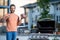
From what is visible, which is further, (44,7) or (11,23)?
(44,7)

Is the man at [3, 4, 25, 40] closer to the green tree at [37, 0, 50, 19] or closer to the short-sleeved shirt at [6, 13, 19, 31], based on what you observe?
the short-sleeved shirt at [6, 13, 19, 31]

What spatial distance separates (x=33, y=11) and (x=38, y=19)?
1.56m

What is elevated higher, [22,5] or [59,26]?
[22,5]

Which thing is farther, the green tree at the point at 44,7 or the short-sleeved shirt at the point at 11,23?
the green tree at the point at 44,7

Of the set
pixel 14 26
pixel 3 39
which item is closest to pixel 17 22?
pixel 14 26

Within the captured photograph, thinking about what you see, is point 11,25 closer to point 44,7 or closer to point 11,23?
point 11,23

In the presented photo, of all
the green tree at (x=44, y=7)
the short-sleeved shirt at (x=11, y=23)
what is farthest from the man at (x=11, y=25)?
the green tree at (x=44, y=7)

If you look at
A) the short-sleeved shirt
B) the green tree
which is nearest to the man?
the short-sleeved shirt

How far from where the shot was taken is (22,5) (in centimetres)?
2447

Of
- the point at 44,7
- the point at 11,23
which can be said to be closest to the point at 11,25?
the point at 11,23

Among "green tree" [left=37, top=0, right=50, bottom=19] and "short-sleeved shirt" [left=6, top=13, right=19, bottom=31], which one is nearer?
"short-sleeved shirt" [left=6, top=13, right=19, bottom=31]

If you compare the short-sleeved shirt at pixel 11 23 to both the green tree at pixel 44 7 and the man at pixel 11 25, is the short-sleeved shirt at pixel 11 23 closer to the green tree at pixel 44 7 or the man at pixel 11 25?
the man at pixel 11 25

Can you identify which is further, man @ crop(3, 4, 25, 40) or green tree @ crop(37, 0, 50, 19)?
green tree @ crop(37, 0, 50, 19)

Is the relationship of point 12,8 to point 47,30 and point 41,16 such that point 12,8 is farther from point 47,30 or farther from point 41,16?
point 41,16
